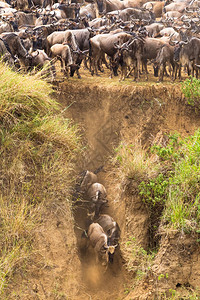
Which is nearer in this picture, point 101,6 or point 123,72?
point 123,72

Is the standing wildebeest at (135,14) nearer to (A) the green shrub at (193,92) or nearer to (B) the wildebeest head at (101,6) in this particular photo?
(B) the wildebeest head at (101,6)

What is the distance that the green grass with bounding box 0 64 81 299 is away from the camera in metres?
6.79

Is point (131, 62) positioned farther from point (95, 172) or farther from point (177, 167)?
point (177, 167)

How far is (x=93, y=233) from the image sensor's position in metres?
8.50

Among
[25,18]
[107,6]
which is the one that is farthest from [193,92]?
[107,6]

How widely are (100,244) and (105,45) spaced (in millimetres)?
6674

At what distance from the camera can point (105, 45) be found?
12.3 meters

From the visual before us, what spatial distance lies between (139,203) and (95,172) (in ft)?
7.32

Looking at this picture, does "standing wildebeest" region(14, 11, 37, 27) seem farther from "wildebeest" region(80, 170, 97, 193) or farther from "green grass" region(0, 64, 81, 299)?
"wildebeest" region(80, 170, 97, 193)

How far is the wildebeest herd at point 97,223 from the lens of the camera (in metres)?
8.24

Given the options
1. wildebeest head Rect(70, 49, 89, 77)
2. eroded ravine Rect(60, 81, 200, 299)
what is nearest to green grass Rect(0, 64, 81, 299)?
eroded ravine Rect(60, 81, 200, 299)

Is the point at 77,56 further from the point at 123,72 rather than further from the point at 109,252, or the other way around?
the point at 109,252

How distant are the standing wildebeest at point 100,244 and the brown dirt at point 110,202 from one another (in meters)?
0.36

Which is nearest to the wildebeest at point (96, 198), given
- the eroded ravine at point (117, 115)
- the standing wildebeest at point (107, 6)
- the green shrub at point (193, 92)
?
the eroded ravine at point (117, 115)
